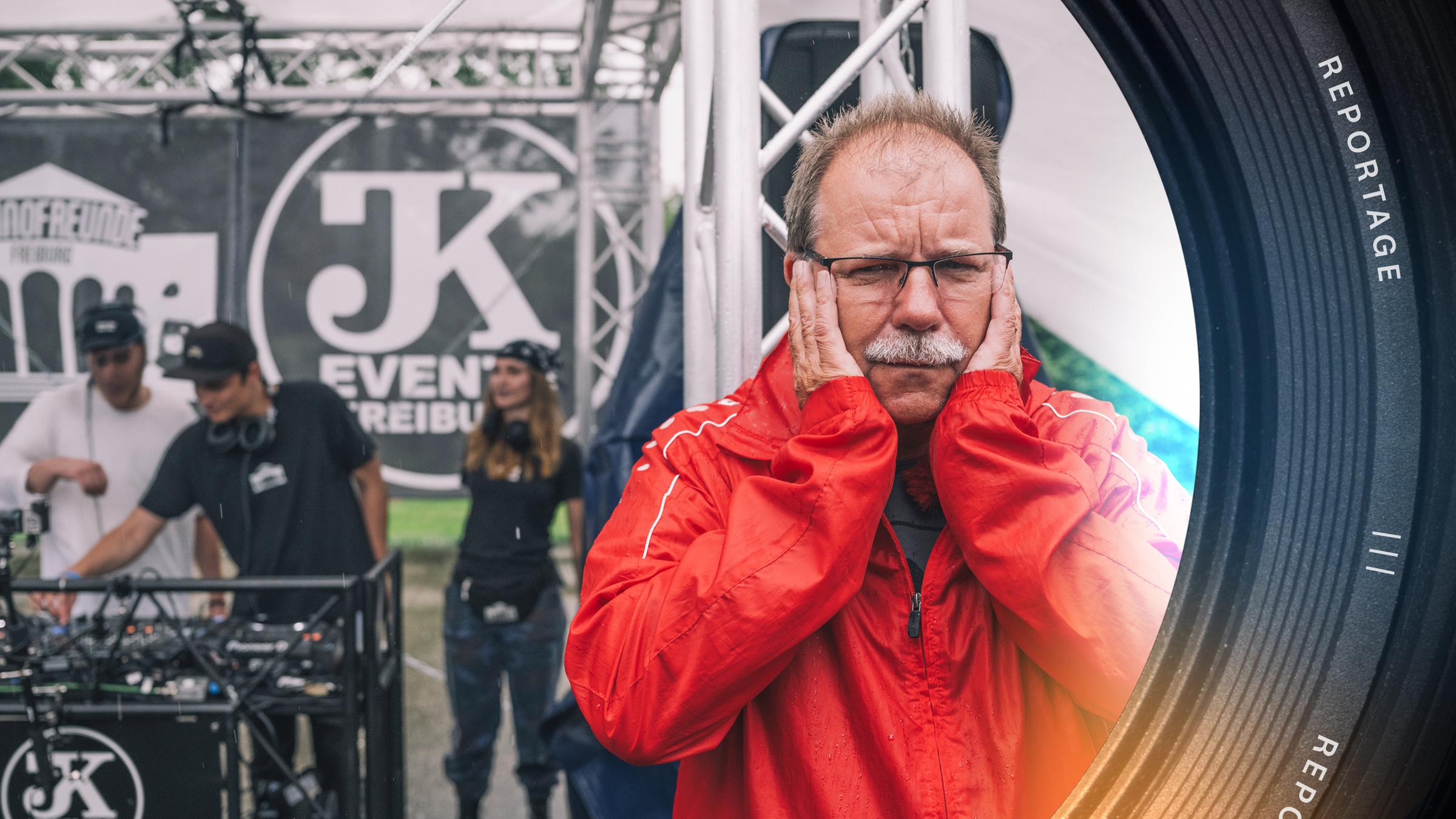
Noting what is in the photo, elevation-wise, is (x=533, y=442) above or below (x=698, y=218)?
below

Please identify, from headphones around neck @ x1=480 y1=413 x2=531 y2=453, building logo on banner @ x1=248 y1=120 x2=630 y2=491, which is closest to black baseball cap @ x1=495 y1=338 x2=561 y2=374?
headphones around neck @ x1=480 y1=413 x2=531 y2=453

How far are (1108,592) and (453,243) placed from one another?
5.05 m

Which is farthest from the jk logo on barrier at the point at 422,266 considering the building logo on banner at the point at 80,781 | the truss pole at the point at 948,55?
the truss pole at the point at 948,55

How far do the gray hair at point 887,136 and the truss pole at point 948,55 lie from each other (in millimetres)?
387

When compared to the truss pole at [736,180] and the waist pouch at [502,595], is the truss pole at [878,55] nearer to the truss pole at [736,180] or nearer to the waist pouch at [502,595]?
the truss pole at [736,180]

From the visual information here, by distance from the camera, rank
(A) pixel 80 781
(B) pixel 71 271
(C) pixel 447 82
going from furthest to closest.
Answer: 1. (B) pixel 71 271
2. (C) pixel 447 82
3. (A) pixel 80 781

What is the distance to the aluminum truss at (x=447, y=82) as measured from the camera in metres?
4.33

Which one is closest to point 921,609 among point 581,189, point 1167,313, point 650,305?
point 1167,313

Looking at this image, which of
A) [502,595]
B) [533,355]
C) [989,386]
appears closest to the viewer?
[989,386]

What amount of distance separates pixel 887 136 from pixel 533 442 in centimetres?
281

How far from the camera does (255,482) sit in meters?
3.02

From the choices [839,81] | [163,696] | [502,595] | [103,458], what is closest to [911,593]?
[839,81]

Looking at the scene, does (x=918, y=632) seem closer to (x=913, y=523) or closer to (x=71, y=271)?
(x=913, y=523)

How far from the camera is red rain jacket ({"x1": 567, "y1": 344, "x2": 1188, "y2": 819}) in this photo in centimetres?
77
